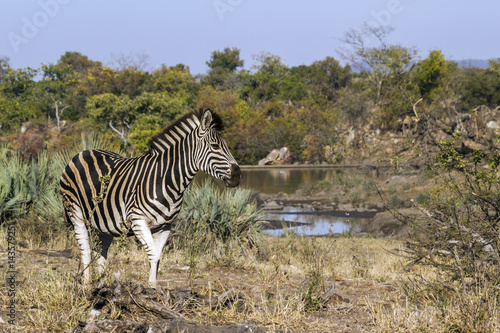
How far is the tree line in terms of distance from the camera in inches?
1899

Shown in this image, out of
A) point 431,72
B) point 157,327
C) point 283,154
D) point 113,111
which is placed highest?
point 431,72

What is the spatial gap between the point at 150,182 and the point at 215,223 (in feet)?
14.1

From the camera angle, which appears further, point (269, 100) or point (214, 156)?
point (269, 100)

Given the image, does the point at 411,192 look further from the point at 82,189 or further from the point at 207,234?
the point at 82,189

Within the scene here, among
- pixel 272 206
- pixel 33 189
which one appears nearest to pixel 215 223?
pixel 33 189

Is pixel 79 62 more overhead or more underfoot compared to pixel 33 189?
more overhead

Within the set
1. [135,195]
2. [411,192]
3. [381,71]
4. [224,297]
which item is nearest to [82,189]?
[135,195]

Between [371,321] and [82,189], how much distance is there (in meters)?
3.57

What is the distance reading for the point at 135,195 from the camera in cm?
573

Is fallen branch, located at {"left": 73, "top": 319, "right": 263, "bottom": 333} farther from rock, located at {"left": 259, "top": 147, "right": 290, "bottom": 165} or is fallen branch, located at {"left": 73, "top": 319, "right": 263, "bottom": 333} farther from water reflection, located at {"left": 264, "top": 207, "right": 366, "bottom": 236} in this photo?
rock, located at {"left": 259, "top": 147, "right": 290, "bottom": 165}

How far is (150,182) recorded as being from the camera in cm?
576

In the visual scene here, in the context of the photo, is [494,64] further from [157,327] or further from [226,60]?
[157,327]

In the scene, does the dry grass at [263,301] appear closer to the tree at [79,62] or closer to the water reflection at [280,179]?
the water reflection at [280,179]

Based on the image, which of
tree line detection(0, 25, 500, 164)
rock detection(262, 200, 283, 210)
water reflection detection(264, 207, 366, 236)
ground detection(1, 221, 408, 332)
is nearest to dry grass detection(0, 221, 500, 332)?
ground detection(1, 221, 408, 332)
